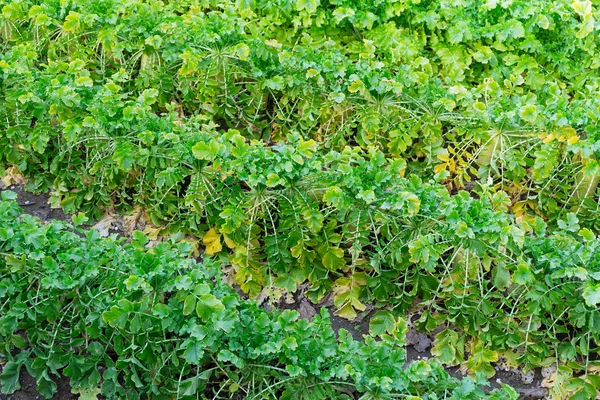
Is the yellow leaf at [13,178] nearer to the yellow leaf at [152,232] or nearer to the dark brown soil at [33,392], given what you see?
the yellow leaf at [152,232]

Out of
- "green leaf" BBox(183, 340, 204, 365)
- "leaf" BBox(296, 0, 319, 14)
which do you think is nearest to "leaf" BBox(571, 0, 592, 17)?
"leaf" BBox(296, 0, 319, 14)

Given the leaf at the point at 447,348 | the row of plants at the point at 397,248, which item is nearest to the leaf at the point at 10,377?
the row of plants at the point at 397,248

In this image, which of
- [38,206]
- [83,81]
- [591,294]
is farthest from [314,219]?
[38,206]

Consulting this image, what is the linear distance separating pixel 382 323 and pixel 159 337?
1.40 metres

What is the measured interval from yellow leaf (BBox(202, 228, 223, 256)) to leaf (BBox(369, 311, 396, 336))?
1109 mm

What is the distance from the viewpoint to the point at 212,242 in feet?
17.1

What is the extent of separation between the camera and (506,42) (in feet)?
21.3

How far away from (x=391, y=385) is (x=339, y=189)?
1.26m

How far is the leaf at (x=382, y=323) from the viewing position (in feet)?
15.9

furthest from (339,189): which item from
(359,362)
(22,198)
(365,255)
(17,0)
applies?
(17,0)

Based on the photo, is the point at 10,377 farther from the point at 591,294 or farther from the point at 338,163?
the point at 591,294

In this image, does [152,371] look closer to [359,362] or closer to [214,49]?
[359,362]

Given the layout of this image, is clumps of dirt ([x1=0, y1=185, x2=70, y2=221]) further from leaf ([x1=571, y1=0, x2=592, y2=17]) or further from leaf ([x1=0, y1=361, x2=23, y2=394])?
leaf ([x1=571, y1=0, x2=592, y2=17])

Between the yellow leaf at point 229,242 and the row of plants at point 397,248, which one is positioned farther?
the yellow leaf at point 229,242
